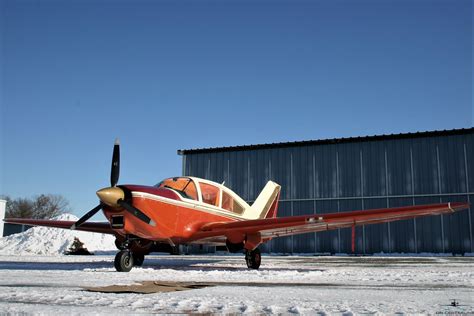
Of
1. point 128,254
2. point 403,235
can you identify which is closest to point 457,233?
point 403,235

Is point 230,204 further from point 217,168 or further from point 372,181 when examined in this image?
point 217,168

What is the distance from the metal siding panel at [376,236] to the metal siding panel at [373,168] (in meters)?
0.66

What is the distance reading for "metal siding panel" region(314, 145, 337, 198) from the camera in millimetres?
29203

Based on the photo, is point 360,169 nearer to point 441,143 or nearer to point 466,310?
point 441,143

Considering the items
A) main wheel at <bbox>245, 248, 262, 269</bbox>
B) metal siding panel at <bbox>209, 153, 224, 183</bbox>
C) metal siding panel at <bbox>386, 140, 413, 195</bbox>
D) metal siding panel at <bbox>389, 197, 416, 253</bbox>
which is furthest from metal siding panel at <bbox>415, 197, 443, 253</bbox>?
main wheel at <bbox>245, 248, 262, 269</bbox>

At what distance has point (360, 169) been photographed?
28.7 meters

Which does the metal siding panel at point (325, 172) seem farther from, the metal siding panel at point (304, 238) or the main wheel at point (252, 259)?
the main wheel at point (252, 259)

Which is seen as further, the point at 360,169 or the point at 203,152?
the point at 203,152

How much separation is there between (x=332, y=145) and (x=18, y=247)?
25507 millimetres

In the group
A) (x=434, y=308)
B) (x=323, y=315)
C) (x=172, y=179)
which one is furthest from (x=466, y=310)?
(x=172, y=179)

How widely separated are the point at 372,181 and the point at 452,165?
16.3ft

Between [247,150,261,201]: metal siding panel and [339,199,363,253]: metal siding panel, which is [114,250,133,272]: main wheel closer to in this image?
[339,199,363,253]: metal siding panel

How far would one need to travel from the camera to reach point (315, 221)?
1212 cm

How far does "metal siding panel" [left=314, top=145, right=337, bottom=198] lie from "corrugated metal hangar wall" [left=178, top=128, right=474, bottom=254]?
68 mm
